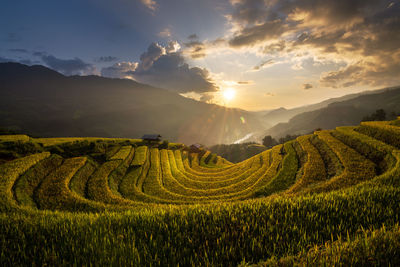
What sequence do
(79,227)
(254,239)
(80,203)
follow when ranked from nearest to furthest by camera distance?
(254,239), (79,227), (80,203)

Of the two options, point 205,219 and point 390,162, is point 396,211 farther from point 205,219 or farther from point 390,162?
point 390,162

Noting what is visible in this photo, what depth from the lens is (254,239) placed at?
325 cm

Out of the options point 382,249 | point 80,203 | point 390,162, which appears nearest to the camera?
point 382,249

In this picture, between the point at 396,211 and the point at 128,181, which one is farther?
the point at 128,181

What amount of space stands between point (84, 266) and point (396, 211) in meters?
7.33

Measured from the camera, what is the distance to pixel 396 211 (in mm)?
4109

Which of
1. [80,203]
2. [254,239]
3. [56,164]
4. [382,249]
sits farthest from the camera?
[56,164]

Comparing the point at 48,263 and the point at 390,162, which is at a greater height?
the point at 48,263

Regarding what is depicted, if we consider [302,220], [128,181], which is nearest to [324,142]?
[302,220]

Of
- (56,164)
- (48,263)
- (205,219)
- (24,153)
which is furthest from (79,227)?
(24,153)

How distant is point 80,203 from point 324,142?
1081 inches

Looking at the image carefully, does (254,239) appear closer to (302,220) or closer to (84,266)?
(302,220)

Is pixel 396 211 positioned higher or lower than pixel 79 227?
lower

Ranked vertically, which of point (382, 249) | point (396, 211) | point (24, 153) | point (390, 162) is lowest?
point (390, 162)
